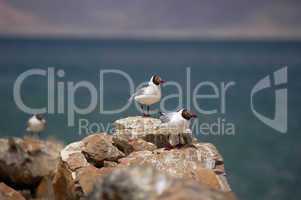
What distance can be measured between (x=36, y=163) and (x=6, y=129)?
710 millimetres

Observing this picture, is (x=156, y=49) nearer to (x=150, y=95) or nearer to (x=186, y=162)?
(x=150, y=95)

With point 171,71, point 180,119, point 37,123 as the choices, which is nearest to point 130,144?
point 180,119

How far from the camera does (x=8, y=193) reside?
6246mm

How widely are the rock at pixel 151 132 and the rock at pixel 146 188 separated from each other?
6.82 feet

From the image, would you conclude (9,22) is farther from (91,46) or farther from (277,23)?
(277,23)

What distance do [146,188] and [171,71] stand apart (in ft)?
13.3

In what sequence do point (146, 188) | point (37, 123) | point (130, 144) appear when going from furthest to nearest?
point (37, 123)
point (130, 144)
point (146, 188)

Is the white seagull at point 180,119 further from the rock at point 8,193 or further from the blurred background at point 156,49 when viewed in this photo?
the rock at point 8,193

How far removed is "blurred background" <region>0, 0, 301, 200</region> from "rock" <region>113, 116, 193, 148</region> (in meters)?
1.44

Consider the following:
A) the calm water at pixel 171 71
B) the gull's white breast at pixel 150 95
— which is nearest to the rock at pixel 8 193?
the calm water at pixel 171 71

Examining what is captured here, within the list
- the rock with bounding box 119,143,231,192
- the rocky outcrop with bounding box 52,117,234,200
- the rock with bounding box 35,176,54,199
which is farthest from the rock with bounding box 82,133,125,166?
the rock with bounding box 35,176,54,199

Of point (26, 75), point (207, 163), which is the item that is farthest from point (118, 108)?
point (207, 163)

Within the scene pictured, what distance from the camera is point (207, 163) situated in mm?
4941

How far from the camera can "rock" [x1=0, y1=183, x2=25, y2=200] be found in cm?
613
